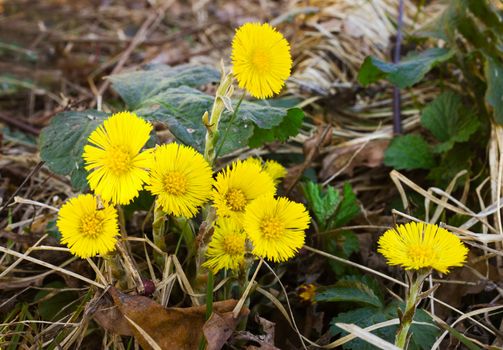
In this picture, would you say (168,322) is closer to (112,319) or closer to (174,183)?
(112,319)

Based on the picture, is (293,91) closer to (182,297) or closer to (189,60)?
(189,60)

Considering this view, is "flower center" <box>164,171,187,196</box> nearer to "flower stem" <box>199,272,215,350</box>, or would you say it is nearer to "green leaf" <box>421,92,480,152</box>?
"flower stem" <box>199,272,215,350</box>

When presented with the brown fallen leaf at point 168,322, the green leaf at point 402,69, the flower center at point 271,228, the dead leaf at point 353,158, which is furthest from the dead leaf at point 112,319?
the green leaf at point 402,69

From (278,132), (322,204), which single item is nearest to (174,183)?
(278,132)

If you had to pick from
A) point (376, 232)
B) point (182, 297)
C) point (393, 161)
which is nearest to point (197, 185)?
point (182, 297)

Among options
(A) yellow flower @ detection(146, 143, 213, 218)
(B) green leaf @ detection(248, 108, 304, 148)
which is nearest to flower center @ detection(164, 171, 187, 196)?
(A) yellow flower @ detection(146, 143, 213, 218)

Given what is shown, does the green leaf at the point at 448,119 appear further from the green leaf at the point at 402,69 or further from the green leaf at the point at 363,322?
the green leaf at the point at 363,322
